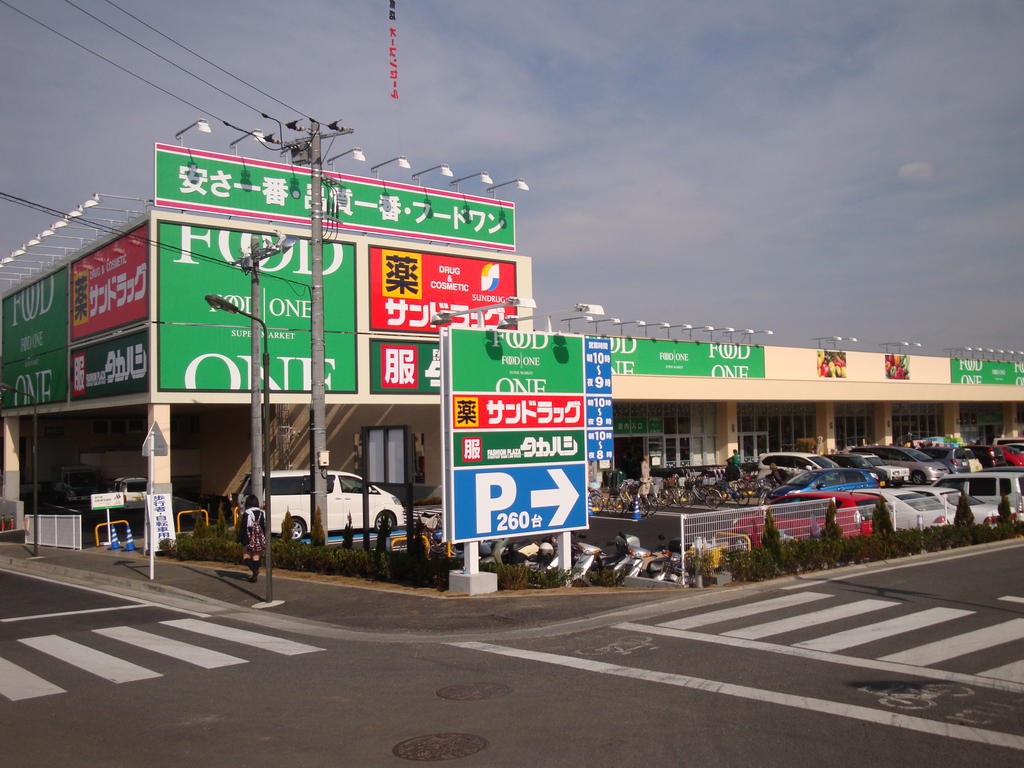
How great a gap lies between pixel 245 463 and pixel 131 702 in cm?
2880

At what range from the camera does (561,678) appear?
887cm

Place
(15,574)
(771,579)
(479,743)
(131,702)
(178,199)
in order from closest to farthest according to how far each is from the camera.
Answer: (479,743) < (131,702) < (771,579) < (15,574) < (178,199)

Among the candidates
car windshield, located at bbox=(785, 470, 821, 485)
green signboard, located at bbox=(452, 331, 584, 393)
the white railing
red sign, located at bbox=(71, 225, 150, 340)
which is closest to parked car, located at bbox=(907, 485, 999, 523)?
the white railing

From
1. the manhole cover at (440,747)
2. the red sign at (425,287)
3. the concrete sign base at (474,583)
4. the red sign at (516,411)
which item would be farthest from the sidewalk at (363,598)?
the red sign at (425,287)

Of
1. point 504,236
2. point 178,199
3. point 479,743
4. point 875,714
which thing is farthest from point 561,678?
point 504,236

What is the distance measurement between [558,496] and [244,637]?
5.86 meters

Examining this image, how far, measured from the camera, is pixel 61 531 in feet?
83.0

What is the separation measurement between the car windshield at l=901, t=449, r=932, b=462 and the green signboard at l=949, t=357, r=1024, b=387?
66.6 ft

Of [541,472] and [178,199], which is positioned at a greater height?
[178,199]

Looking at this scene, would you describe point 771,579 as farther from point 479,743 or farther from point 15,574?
point 15,574

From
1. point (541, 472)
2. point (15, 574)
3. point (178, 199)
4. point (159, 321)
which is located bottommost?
point (15, 574)

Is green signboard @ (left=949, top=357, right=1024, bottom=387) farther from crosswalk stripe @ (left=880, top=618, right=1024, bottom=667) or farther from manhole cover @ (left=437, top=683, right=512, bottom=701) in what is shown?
manhole cover @ (left=437, top=683, right=512, bottom=701)

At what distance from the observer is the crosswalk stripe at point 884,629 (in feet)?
32.4

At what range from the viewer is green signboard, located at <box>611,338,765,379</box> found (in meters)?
39.8
